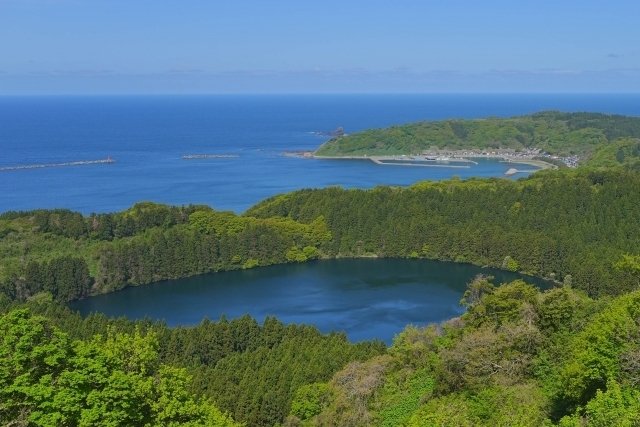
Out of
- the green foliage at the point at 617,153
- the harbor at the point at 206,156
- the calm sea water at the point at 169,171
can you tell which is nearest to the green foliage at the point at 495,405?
the calm sea water at the point at 169,171

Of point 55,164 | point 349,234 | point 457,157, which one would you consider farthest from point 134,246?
point 457,157

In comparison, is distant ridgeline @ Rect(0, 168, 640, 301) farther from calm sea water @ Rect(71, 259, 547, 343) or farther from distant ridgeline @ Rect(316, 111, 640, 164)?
distant ridgeline @ Rect(316, 111, 640, 164)

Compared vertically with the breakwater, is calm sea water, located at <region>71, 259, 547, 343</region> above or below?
below

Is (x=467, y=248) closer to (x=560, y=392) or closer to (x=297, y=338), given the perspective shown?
(x=297, y=338)

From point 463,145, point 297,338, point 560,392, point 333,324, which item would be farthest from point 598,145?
point 560,392

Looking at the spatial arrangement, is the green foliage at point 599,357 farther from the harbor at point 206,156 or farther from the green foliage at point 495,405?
the harbor at point 206,156

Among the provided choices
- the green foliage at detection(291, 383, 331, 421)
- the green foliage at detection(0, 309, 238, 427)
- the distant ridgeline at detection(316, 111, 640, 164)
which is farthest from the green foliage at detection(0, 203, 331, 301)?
the distant ridgeline at detection(316, 111, 640, 164)
